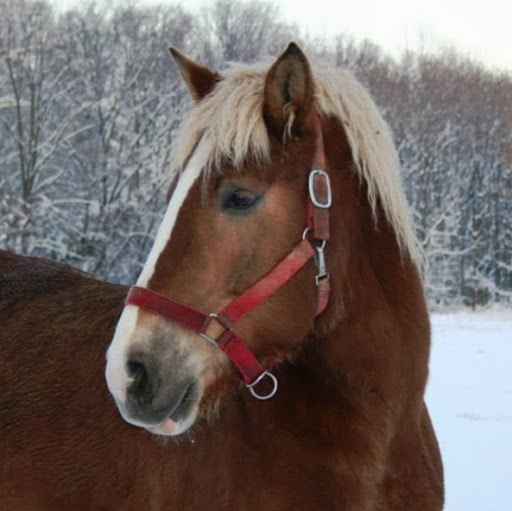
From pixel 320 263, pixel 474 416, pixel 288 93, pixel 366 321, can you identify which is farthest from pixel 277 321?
pixel 474 416

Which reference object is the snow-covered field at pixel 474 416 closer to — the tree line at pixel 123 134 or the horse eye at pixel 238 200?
the horse eye at pixel 238 200

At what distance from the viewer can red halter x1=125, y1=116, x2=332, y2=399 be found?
87.3 inches

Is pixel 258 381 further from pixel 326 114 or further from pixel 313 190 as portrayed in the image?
pixel 326 114

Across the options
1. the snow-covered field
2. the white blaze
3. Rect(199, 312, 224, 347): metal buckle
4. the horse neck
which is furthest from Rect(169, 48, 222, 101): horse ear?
the snow-covered field

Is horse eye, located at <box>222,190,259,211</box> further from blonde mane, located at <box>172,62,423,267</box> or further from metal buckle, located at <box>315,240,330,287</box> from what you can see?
metal buckle, located at <box>315,240,330,287</box>

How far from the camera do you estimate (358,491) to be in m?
2.44

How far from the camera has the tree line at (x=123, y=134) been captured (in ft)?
81.8

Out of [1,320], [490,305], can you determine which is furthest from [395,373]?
[490,305]

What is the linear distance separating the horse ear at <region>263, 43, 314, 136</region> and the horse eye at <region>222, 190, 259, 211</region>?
255 millimetres

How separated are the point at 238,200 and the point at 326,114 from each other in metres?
0.52

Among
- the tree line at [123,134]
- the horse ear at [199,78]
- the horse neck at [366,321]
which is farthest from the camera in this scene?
the tree line at [123,134]

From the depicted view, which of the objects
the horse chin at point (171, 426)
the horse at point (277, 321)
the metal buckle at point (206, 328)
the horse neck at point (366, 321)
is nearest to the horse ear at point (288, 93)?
the horse at point (277, 321)

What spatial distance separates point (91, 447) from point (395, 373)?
4.32ft

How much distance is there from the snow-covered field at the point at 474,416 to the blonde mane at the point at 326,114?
3.53 meters
